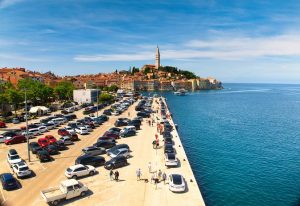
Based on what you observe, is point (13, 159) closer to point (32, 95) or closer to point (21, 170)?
point (21, 170)

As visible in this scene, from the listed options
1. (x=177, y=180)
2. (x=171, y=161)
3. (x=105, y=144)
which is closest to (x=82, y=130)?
(x=105, y=144)

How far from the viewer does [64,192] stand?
68.5ft

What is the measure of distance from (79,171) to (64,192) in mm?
4799

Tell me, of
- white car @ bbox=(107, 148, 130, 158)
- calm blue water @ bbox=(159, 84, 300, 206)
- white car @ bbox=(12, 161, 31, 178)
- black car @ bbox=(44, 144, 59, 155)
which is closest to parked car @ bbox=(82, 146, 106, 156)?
white car @ bbox=(107, 148, 130, 158)

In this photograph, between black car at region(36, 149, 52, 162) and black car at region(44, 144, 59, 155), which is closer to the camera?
black car at region(36, 149, 52, 162)

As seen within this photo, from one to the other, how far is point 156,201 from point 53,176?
11128 mm

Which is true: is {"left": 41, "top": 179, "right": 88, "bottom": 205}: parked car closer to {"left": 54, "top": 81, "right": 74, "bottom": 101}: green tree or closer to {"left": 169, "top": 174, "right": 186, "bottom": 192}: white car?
{"left": 169, "top": 174, "right": 186, "bottom": 192}: white car

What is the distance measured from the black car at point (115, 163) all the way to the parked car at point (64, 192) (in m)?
6.07

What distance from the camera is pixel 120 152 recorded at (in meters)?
32.0

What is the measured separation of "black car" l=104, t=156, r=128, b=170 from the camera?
92.1 feet

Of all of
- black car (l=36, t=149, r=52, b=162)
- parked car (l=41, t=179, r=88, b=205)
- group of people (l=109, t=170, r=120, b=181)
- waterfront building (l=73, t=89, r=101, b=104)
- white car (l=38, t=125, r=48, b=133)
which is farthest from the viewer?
waterfront building (l=73, t=89, r=101, b=104)

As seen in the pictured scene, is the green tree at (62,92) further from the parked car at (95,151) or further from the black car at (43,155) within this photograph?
the black car at (43,155)

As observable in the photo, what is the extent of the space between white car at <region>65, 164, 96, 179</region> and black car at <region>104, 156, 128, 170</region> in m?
1.84

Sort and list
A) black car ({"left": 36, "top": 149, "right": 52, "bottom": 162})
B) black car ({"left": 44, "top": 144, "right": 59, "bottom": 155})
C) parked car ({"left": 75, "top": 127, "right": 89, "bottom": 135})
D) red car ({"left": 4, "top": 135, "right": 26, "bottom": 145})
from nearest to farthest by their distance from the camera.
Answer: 1. black car ({"left": 36, "top": 149, "right": 52, "bottom": 162})
2. black car ({"left": 44, "top": 144, "right": 59, "bottom": 155})
3. red car ({"left": 4, "top": 135, "right": 26, "bottom": 145})
4. parked car ({"left": 75, "top": 127, "right": 89, "bottom": 135})
